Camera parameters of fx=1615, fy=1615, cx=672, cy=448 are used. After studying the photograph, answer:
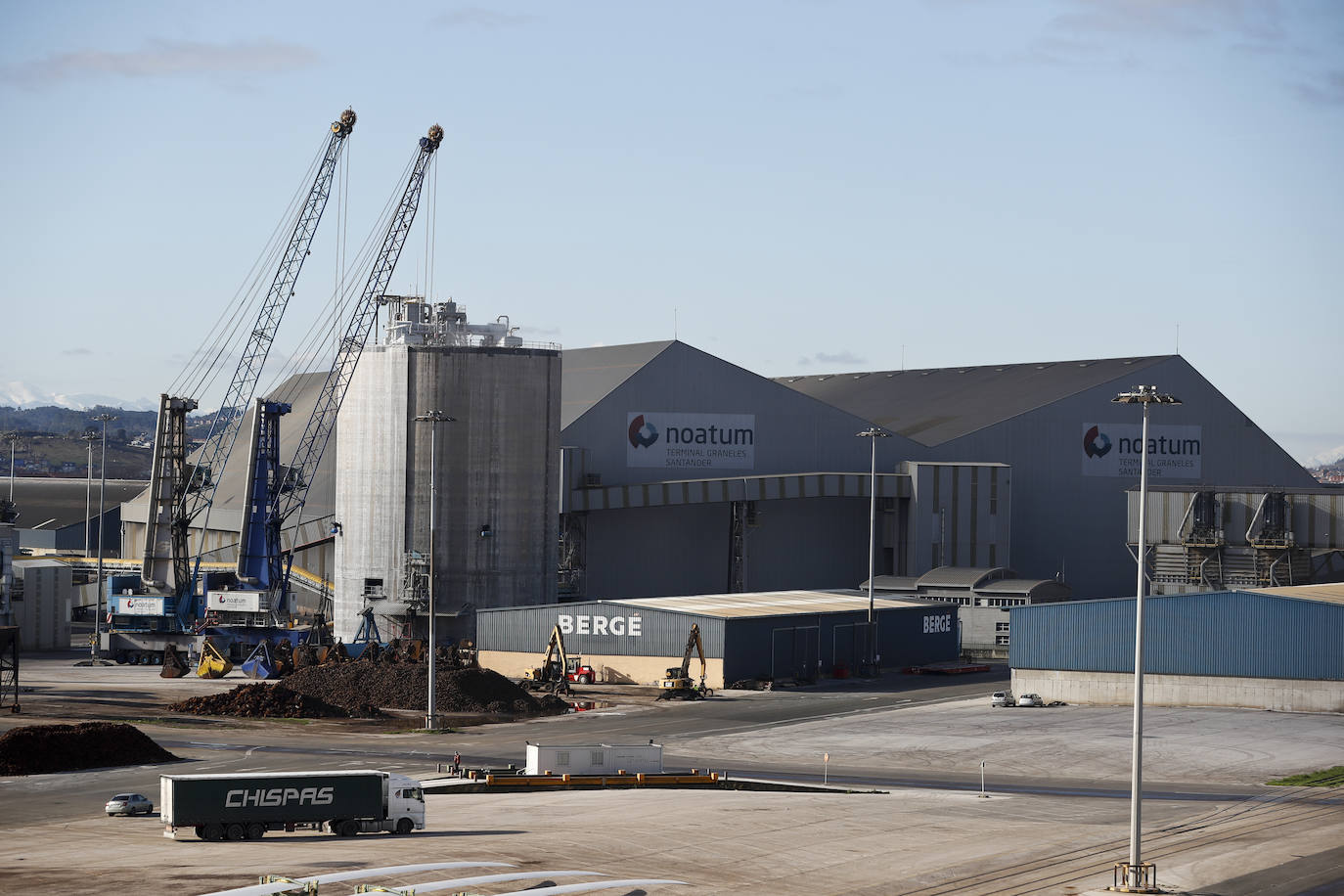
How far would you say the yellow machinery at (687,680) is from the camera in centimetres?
9581

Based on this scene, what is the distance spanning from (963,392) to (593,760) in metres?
105

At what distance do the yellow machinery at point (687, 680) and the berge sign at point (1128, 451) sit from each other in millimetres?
55835

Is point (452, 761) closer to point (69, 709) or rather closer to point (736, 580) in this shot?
point (69, 709)

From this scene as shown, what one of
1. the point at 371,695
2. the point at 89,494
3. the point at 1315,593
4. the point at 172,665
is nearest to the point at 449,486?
the point at 172,665

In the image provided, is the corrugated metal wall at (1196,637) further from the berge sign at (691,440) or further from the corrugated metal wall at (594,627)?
the berge sign at (691,440)

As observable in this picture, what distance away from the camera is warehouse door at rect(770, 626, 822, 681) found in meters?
103

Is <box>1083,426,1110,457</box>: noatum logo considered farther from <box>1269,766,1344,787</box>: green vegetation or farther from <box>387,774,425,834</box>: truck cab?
<box>387,774,425,834</box>: truck cab

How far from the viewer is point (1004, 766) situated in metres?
69.2

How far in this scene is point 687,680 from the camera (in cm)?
9662

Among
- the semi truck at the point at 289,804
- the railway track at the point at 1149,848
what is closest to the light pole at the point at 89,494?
the semi truck at the point at 289,804

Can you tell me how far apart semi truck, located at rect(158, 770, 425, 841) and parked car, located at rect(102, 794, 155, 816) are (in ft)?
17.3

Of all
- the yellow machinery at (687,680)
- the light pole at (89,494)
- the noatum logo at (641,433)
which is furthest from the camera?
the light pole at (89,494)

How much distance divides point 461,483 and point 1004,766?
57529 mm

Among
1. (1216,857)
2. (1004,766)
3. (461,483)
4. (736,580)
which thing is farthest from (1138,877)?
(736,580)
